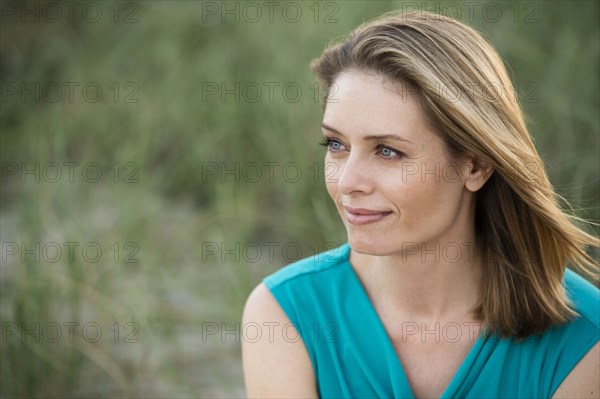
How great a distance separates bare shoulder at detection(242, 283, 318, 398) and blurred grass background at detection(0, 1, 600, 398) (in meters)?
0.83

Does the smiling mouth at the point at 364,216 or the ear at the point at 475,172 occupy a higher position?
the ear at the point at 475,172

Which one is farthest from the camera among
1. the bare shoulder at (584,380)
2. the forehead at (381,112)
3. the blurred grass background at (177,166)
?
the blurred grass background at (177,166)

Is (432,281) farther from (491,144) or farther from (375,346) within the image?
(491,144)

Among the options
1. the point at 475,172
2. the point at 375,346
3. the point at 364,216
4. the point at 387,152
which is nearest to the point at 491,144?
the point at 475,172

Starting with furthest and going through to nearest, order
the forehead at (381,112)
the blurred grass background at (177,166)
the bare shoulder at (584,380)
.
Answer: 1. the blurred grass background at (177,166)
2. the bare shoulder at (584,380)
3. the forehead at (381,112)

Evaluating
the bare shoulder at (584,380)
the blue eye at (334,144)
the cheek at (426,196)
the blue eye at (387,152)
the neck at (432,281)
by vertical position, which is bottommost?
the bare shoulder at (584,380)

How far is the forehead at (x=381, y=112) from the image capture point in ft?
6.58

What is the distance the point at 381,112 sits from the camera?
2004 mm

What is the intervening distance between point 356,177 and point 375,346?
1.82ft

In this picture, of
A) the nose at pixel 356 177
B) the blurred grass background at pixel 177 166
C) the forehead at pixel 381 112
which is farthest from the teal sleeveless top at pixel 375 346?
the blurred grass background at pixel 177 166

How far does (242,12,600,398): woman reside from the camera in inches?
79.7

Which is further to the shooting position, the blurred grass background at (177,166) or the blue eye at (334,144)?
the blurred grass background at (177,166)

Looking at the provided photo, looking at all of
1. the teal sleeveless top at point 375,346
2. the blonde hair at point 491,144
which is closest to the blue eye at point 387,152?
the blonde hair at point 491,144

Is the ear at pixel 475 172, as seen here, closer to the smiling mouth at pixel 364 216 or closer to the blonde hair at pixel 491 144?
the blonde hair at pixel 491 144
